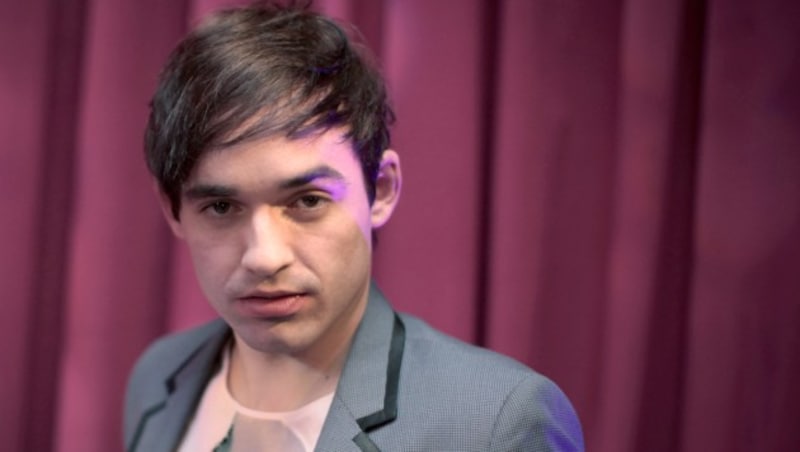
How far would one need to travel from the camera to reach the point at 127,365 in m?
1.68

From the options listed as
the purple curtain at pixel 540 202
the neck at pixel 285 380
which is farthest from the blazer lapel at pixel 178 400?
the purple curtain at pixel 540 202

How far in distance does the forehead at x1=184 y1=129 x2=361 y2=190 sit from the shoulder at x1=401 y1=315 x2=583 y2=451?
1.02 ft

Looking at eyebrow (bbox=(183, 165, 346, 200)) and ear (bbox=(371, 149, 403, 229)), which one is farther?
ear (bbox=(371, 149, 403, 229))

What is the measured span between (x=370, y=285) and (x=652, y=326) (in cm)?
49

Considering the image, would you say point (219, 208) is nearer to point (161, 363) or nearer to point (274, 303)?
point (274, 303)

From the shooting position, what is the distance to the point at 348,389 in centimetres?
114

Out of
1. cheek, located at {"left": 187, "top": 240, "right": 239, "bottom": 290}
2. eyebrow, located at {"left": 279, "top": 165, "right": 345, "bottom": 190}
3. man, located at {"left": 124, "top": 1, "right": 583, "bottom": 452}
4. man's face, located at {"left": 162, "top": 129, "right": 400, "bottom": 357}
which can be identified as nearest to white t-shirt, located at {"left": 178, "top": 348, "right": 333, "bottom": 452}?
man, located at {"left": 124, "top": 1, "right": 583, "bottom": 452}

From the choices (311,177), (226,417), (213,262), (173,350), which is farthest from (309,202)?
(173,350)

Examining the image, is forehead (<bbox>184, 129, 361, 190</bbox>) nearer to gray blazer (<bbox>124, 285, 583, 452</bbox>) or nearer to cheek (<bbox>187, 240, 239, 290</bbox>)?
cheek (<bbox>187, 240, 239, 290</bbox>)

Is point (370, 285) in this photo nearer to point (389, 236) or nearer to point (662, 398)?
point (389, 236)

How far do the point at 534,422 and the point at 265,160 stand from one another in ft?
1.53

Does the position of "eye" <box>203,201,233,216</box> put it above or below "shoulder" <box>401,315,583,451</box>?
above

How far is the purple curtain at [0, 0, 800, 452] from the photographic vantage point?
52.6 inches

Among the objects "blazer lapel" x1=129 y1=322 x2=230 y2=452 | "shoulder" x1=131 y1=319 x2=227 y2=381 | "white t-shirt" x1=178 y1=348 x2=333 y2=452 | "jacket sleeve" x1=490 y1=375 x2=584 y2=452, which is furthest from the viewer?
"shoulder" x1=131 y1=319 x2=227 y2=381
